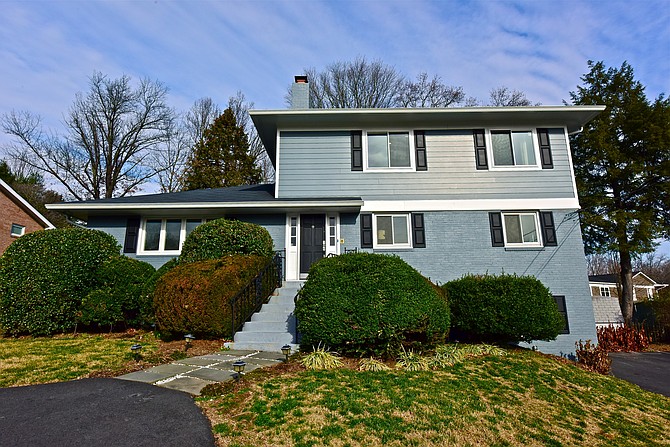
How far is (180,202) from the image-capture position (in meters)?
10.4

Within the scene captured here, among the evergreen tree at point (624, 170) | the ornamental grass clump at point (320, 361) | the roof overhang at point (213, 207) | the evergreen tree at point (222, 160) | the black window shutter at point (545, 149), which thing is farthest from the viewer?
the evergreen tree at point (222, 160)

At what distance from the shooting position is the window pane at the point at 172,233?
35.9 feet

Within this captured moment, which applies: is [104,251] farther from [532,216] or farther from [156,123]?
[156,123]

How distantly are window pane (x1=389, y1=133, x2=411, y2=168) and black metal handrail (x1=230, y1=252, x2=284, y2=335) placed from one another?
4.82 m

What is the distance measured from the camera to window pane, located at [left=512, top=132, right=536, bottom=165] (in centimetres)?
1089

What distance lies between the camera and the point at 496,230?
10.4m

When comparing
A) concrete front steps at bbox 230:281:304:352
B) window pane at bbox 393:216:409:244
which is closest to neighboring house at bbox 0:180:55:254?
concrete front steps at bbox 230:281:304:352

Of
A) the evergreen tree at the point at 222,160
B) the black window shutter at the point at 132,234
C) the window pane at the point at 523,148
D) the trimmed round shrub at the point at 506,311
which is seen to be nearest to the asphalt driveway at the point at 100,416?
the trimmed round shrub at the point at 506,311

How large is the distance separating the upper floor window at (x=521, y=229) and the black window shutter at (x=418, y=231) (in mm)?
2497

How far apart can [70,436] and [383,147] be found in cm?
998

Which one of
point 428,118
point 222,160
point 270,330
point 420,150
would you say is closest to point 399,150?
point 420,150

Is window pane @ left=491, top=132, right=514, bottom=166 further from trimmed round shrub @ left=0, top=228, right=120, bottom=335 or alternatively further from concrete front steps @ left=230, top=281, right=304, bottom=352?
trimmed round shrub @ left=0, top=228, right=120, bottom=335

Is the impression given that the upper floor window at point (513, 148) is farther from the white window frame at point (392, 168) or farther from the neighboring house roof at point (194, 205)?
the neighboring house roof at point (194, 205)

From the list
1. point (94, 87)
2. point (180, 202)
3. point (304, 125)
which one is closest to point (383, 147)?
point (304, 125)
